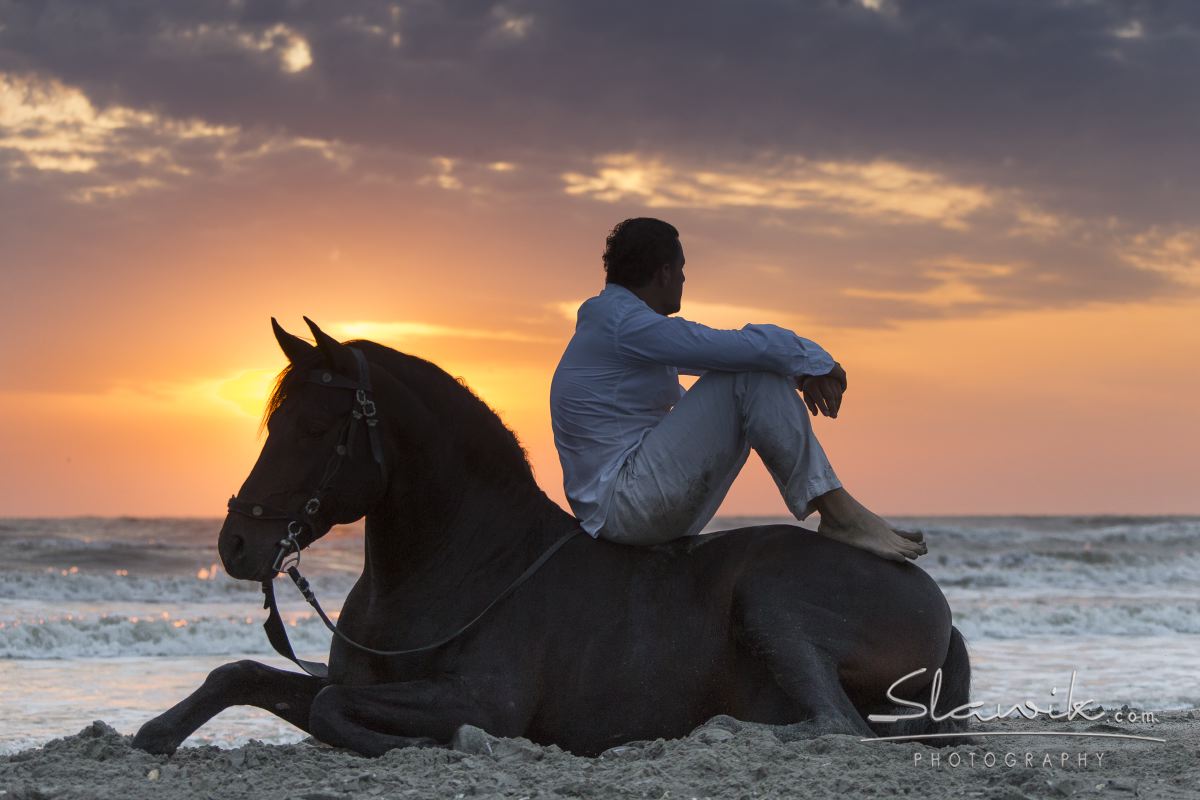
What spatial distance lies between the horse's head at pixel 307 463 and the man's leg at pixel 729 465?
2.76ft

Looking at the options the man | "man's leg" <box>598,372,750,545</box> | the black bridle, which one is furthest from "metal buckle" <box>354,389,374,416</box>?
"man's leg" <box>598,372,750,545</box>

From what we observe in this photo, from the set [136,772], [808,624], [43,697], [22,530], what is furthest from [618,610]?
[22,530]

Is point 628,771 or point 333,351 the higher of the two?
point 333,351

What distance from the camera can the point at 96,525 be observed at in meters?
37.3

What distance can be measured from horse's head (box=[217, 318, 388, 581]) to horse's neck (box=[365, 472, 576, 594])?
0.15 m

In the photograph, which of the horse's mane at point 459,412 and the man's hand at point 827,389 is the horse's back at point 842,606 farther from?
the horse's mane at point 459,412

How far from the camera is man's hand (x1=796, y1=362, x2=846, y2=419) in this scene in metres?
3.97

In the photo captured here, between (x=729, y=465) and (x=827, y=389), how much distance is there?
39 cm

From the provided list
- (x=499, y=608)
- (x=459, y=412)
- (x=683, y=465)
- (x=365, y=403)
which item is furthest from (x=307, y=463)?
(x=683, y=465)

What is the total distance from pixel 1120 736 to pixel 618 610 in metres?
2.22

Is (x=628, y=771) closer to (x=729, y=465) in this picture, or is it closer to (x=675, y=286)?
(x=729, y=465)

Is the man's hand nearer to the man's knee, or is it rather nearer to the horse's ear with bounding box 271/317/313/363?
the man's knee

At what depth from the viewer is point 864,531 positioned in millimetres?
4012

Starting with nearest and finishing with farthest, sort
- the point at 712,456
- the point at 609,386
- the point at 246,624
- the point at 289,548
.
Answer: the point at 289,548, the point at 712,456, the point at 609,386, the point at 246,624
